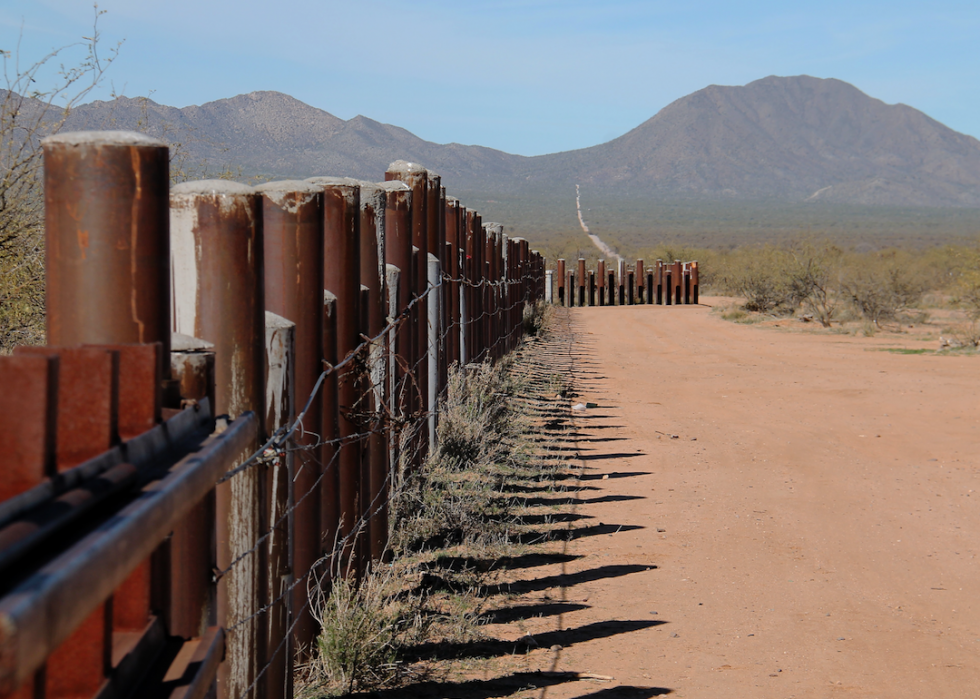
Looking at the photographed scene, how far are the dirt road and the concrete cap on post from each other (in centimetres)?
242

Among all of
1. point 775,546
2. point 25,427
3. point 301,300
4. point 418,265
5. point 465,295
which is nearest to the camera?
point 25,427

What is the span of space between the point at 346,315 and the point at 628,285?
30.8 m

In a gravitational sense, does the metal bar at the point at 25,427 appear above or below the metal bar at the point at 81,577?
above

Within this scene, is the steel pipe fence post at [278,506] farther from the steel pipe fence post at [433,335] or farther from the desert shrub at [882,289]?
the desert shrub at [882,289]

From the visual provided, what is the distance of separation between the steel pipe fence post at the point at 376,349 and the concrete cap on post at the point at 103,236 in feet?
8.48

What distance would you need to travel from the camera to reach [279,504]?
2.83 meters

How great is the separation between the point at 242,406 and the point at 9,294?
19.5 feet

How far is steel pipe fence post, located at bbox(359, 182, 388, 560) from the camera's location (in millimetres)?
4426

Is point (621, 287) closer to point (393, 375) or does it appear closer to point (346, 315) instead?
point (393, 375)

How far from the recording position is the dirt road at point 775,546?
155 inches

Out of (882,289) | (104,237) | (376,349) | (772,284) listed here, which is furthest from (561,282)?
(104,237)

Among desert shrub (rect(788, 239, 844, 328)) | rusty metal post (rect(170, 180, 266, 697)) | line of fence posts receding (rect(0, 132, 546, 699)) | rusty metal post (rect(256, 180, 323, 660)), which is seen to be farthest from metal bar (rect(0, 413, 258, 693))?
desert shrub (rect(788, 239, 844, 328))

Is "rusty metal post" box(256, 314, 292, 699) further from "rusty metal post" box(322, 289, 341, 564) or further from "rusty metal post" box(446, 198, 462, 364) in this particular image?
"rusty metal post" box(446, 198, 462, 364)

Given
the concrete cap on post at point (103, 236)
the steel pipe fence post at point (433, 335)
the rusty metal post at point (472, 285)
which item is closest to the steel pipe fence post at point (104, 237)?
the concrete cap on post at point (103, 236)
